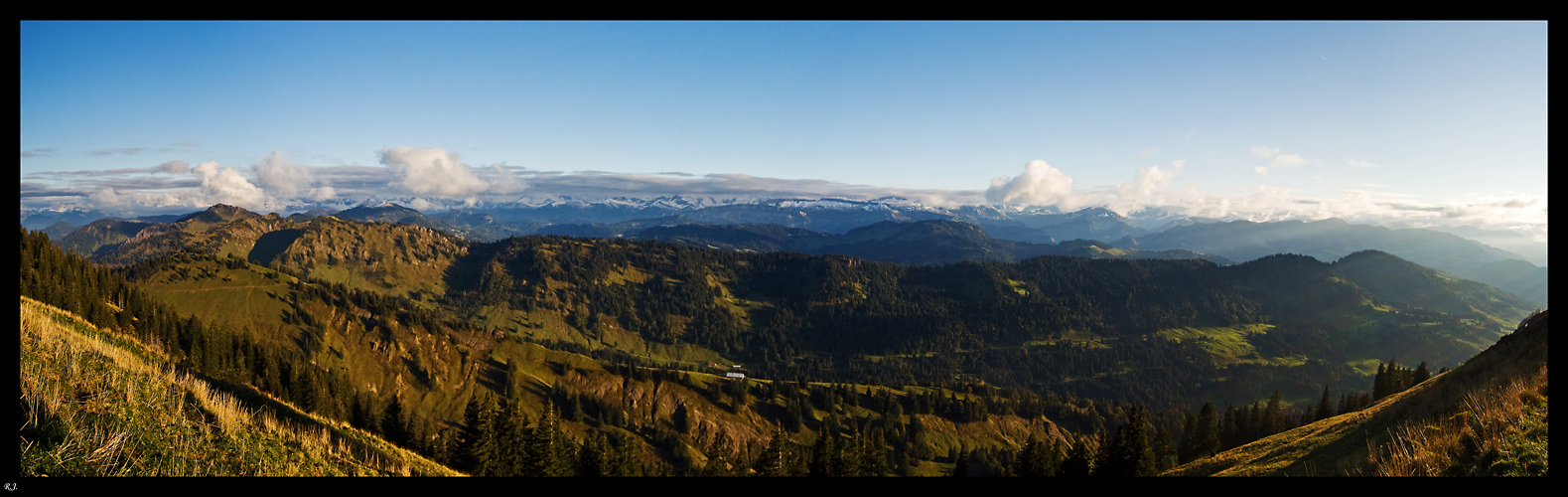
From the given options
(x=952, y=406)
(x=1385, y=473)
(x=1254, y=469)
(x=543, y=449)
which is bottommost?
(x=952, y=406)

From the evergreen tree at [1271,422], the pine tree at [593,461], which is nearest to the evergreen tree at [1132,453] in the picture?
the evergreen tree at [1271,422]

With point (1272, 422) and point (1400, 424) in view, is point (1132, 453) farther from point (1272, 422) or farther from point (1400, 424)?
point (1272, 422)

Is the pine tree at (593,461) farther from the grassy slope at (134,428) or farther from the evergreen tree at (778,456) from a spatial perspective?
the grassy slope at (134,428)

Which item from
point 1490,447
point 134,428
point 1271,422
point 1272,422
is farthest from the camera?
point 1271,422

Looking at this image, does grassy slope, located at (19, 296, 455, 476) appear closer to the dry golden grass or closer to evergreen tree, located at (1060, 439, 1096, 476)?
the dry golden grass

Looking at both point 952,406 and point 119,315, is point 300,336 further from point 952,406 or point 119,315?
point 952,406

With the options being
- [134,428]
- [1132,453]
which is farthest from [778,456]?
[134,428]

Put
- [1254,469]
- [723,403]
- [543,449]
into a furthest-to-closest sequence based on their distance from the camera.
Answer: [723,403], [543,449], [1254,469]
